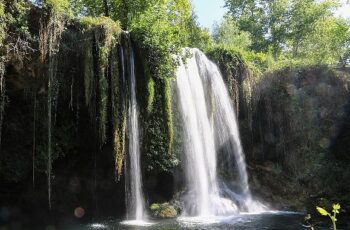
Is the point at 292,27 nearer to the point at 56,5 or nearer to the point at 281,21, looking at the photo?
the point at 281,21

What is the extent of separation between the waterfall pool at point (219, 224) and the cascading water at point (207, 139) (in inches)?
58.3

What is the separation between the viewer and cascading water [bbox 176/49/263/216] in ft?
50.7

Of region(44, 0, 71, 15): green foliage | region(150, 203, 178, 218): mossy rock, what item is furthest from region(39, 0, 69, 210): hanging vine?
region(150, 203, 178, 218): mossy rock

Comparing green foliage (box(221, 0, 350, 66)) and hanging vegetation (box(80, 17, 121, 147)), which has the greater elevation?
green foliage (box(221, 0, 350, 66))

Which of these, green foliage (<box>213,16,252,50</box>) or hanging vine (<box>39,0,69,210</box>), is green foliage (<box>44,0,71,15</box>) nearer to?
hanging vine (<box>39,0,69,210</box>)

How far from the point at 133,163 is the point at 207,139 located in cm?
412

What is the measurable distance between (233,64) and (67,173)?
9.64 meters

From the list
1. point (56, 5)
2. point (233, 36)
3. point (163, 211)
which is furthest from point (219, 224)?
point (233, 36)

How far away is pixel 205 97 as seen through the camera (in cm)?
1738

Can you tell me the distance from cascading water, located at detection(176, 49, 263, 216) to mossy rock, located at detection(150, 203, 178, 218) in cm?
62

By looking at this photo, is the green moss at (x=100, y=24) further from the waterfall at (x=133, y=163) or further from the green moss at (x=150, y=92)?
the green moss at (x=150, y=92)

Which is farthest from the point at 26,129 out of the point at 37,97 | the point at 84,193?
the point at 84,193

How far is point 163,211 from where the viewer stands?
1403 centimetres

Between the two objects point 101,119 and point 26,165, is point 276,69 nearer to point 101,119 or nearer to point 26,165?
point 101,119
